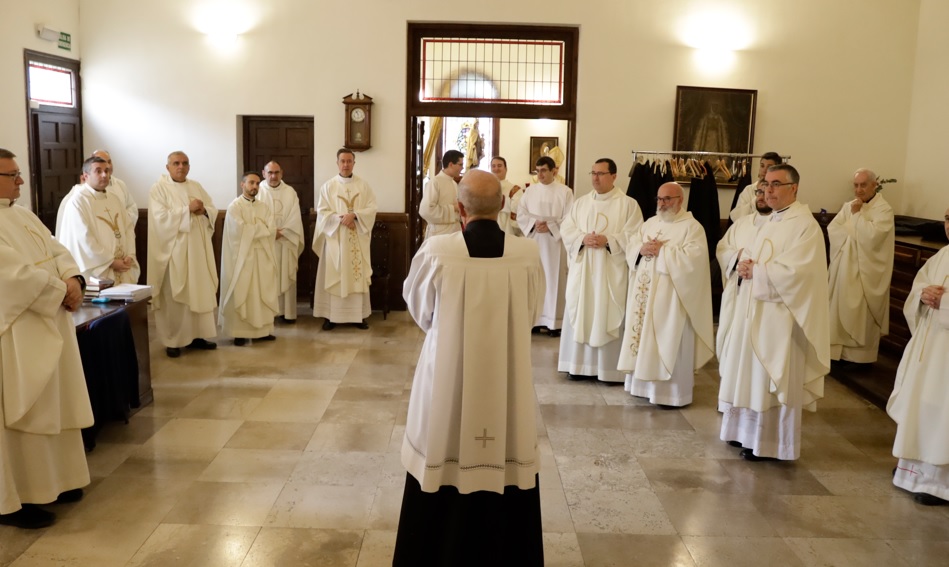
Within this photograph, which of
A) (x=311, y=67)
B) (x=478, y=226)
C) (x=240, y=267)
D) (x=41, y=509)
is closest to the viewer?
(x=478, y=226)

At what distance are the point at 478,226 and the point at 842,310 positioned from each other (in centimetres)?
591

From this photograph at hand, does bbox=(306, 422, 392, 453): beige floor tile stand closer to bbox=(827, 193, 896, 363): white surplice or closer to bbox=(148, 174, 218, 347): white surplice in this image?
bbox=(148, 174, 218, 347): white surplice

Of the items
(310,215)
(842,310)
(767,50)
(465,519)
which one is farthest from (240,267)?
(767,50)

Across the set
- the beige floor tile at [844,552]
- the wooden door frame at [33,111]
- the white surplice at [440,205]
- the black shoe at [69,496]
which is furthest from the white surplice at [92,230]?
the beige floor tile at [844,552]

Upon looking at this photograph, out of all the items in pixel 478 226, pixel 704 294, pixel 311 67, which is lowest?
pixel 704 294

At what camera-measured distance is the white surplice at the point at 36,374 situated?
13.5ft

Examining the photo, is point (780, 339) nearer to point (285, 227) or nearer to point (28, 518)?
point (28, 518)

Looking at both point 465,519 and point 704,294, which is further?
point 704,294

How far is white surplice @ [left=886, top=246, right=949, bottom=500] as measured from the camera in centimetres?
488

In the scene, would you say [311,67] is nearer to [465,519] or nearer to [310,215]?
[310,215]

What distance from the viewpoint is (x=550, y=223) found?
9.56 m

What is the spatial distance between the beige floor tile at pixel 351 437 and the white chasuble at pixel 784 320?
249 centimetres

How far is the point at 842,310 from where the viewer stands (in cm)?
813

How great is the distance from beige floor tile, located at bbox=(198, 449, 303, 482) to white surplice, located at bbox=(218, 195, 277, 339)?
11.0 ft
